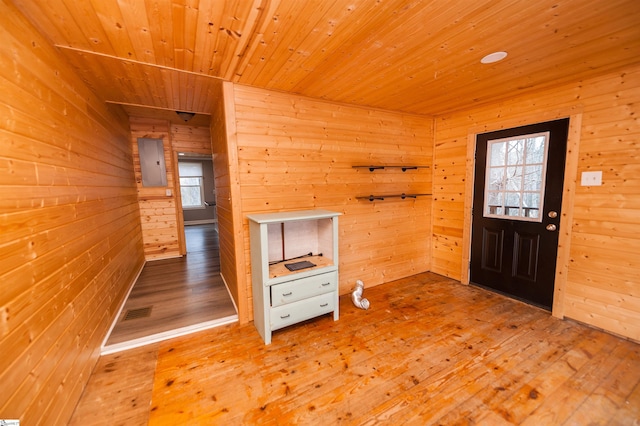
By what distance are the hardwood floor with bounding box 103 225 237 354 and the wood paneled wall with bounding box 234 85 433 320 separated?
62cm

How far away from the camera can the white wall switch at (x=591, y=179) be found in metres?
2.36

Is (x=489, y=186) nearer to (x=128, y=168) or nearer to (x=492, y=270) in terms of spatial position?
(x=492, y=270)

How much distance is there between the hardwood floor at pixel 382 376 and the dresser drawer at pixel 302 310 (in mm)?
164

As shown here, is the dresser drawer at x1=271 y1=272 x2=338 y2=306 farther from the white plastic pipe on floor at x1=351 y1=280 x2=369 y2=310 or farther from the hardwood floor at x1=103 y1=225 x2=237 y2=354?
the hardwood floor at x1=103 y1=225 x2=237 y2=354

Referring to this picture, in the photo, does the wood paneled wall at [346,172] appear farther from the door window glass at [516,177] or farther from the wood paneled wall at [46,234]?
the wood paneled wall at [46,234]

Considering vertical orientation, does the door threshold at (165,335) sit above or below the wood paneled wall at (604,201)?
below

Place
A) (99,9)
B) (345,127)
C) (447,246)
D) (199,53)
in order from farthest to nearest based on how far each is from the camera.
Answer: (447,246), (345,127), (199,53), (99,9)

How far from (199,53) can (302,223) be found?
1789 mm

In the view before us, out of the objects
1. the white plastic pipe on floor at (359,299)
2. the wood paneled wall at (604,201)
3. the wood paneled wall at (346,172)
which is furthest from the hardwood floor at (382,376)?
the wood paneled wall at (346,172)

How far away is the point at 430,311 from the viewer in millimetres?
2785

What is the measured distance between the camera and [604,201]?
7.68 ft

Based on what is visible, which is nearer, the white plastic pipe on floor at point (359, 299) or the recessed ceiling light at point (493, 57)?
the recessed ceiling light at point (493, 57)

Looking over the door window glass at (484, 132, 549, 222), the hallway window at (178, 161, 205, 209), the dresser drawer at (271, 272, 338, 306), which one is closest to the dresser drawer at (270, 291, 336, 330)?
the dresser drawer at (271, 272, 338, 306)

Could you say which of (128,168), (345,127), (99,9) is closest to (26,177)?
(99,9)
